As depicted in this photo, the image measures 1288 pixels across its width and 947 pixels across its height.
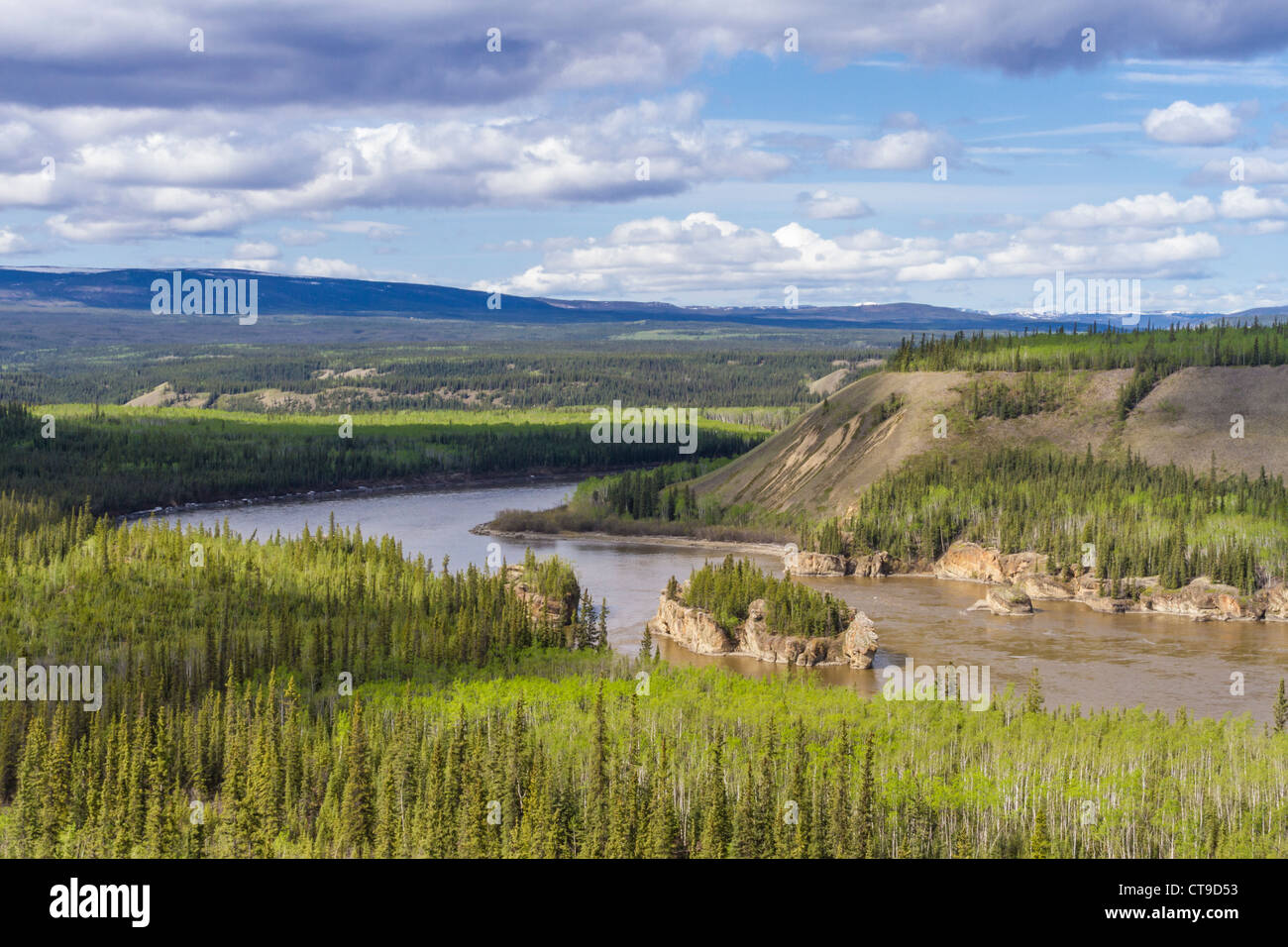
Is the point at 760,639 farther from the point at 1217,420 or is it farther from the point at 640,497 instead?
the point at 1217,420

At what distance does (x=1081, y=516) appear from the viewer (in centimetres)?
12125

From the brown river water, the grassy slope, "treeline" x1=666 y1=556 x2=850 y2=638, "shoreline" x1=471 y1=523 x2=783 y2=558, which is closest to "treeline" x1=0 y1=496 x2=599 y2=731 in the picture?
"treeline" x1=666 y1=556 x2=850 y2=638

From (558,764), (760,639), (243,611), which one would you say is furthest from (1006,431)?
(558,764)

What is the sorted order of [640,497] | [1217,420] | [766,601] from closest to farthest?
[766,601] < [1217,420] < [640,497]

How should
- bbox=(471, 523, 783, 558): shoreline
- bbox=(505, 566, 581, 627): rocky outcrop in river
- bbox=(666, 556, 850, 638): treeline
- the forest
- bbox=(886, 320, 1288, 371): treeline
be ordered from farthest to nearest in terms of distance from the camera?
bbox=(886, 320, 1288, 371): treeline, bbox=(471, 523, 783, 558): shoreline, bbox=(505, 566, 581, 627): rocky outcrop in river, bbox=(666, 556, 850, 638): treeline, the forest

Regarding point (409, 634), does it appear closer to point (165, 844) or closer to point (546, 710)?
point (546, 710)

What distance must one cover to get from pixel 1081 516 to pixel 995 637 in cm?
3185

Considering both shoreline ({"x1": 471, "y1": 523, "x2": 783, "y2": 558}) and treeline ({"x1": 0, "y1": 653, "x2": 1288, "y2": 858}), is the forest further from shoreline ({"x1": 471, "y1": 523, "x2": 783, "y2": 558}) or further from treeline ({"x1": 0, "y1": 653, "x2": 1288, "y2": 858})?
shoreline ({"x1": 471, "y1": 523, "x2": 783, "y2": 558})

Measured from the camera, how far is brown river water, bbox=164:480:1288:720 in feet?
258

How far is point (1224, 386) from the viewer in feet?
472

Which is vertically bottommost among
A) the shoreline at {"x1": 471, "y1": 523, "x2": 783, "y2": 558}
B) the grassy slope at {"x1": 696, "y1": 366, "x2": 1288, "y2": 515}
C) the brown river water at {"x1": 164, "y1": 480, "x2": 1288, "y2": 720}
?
the brown river water at {"x1": 164, "y1": 480, "x2": 1288, "y2": 720}

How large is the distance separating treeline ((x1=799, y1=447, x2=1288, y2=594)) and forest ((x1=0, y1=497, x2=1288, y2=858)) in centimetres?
4267

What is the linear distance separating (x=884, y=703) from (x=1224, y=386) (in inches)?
3590

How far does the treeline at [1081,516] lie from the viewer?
110 metres
